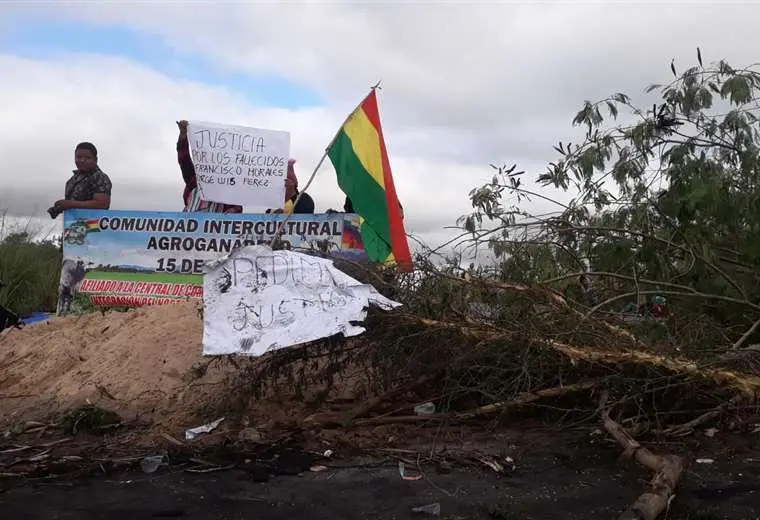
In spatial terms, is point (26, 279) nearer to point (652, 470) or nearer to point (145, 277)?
point (145, 277)

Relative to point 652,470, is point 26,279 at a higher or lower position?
higher

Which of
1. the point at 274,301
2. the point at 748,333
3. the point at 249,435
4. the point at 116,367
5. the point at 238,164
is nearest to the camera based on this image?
the point at 249,435

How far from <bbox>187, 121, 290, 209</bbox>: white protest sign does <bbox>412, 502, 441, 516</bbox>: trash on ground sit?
4.59m

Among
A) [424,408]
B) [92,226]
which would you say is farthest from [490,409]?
[92,226]

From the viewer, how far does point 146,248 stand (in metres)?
7.57

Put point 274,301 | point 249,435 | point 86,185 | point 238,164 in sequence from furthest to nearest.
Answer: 1. point 86,185
2. point 238,164
3. point 274,301
4. point 249,435

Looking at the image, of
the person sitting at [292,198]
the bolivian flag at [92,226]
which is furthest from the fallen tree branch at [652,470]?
the bolivian flag at [92,226]

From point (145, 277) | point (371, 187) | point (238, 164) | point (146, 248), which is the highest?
point (238, 164)

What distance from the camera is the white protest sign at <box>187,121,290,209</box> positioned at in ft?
24.5

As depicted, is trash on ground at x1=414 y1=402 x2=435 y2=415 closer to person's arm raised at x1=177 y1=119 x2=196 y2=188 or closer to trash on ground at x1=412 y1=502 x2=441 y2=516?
trash on ground at x1=412 y1=502 x2=441 y2=516

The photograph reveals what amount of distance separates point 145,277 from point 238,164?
150cm

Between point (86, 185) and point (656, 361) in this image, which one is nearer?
point (656, 361)

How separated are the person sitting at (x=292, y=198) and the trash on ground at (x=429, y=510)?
15.3ft

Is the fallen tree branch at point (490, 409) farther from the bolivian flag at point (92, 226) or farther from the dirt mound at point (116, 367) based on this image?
the bolivian flag at point (92, 226)
